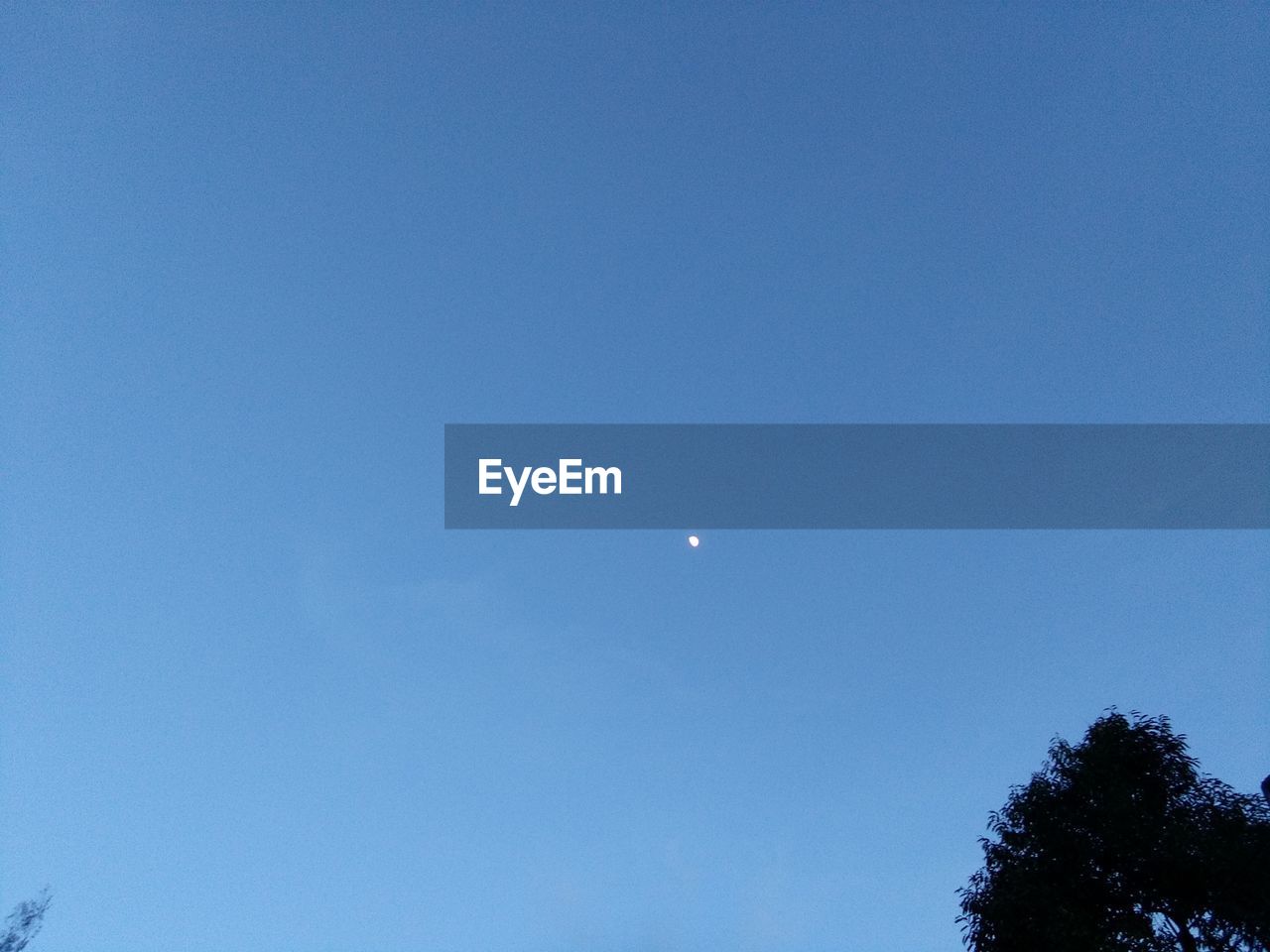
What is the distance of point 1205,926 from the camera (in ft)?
78.8

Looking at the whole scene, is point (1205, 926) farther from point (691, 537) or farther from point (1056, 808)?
point (691, 537)

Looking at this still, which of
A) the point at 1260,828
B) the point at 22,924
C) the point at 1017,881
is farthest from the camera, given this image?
the point at 22,924

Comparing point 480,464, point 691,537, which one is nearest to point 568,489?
point 480,464

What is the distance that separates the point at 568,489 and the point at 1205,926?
24.7m

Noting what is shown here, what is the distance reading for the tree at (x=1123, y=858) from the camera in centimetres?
2333

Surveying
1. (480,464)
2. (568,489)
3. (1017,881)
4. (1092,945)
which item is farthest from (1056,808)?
(480,464)

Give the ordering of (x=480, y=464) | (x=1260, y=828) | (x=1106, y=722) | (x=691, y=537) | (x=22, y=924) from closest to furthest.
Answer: (x=1260, y=828) < (x=1106, y=722) < (x=480, y=464) < (x=691, y=537) < (x=22, y=924)

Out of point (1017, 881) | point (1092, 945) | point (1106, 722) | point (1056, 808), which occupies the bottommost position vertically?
point (1092, 945)

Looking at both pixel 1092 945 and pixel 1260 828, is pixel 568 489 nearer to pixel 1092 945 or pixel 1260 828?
pixel 1092 945

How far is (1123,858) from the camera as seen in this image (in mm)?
25438

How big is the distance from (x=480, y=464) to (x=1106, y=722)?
24.9 meters

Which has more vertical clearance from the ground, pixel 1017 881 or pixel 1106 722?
pixel 1106 722

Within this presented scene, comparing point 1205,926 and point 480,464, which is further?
point 480,464

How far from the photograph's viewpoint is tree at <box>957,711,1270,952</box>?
23.3 metres
